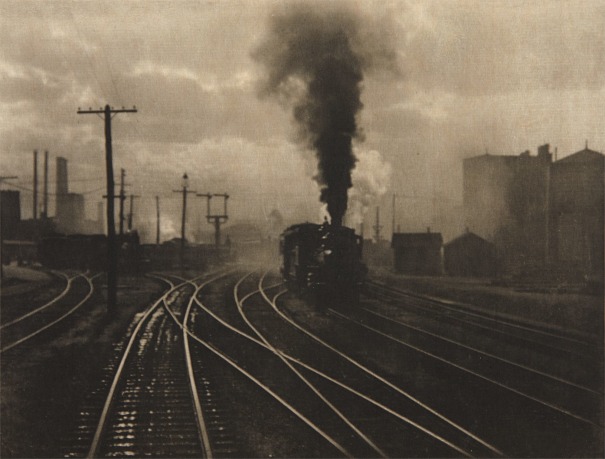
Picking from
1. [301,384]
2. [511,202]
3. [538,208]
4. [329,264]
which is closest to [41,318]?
[329,264]

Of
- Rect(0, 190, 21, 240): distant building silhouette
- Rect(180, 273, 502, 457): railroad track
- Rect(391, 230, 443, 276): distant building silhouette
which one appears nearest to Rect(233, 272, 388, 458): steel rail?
Rect(180, 273, 502, 457): railroad track

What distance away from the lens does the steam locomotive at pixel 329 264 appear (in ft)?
70.7

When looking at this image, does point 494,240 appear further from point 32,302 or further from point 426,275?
point 32,302

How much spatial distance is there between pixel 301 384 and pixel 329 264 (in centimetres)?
1157

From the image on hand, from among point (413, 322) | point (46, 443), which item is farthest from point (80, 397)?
point (413, 322)

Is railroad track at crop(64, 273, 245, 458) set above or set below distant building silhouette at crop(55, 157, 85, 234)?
below

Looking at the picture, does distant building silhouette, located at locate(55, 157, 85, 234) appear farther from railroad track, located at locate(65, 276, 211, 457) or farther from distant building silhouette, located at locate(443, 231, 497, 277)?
railroad track, located at locate(65, 276, 211, 457)

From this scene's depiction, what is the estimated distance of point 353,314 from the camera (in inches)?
781

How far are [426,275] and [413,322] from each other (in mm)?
28943

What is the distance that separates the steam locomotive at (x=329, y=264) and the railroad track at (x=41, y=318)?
857 cm

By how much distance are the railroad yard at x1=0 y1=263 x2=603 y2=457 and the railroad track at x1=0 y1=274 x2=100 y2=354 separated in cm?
12

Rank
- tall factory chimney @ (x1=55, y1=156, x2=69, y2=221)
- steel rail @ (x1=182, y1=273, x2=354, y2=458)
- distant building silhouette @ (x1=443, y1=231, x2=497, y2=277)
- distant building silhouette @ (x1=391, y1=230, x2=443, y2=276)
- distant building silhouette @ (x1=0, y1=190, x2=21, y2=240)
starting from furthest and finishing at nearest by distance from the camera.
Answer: tall factory chimney @ (x1=55, y1=156, x2=69, y2=221), distant building silhouette @ (x1=0, y1=190, x2=21, y2=240), distant building silhouette @ (x1=391, y1=230, x2=443, y2=276), distant building silhouette @ (x1=443, y1=231, x2=497, y2=277), steel rail @ (x1=182, y1=273, x2=354, y2=458)

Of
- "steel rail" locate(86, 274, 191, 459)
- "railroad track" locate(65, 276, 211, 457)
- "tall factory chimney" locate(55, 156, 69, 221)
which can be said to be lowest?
"railroad track" locate(65, 276, 211, 457)

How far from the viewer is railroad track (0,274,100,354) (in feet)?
48.4
